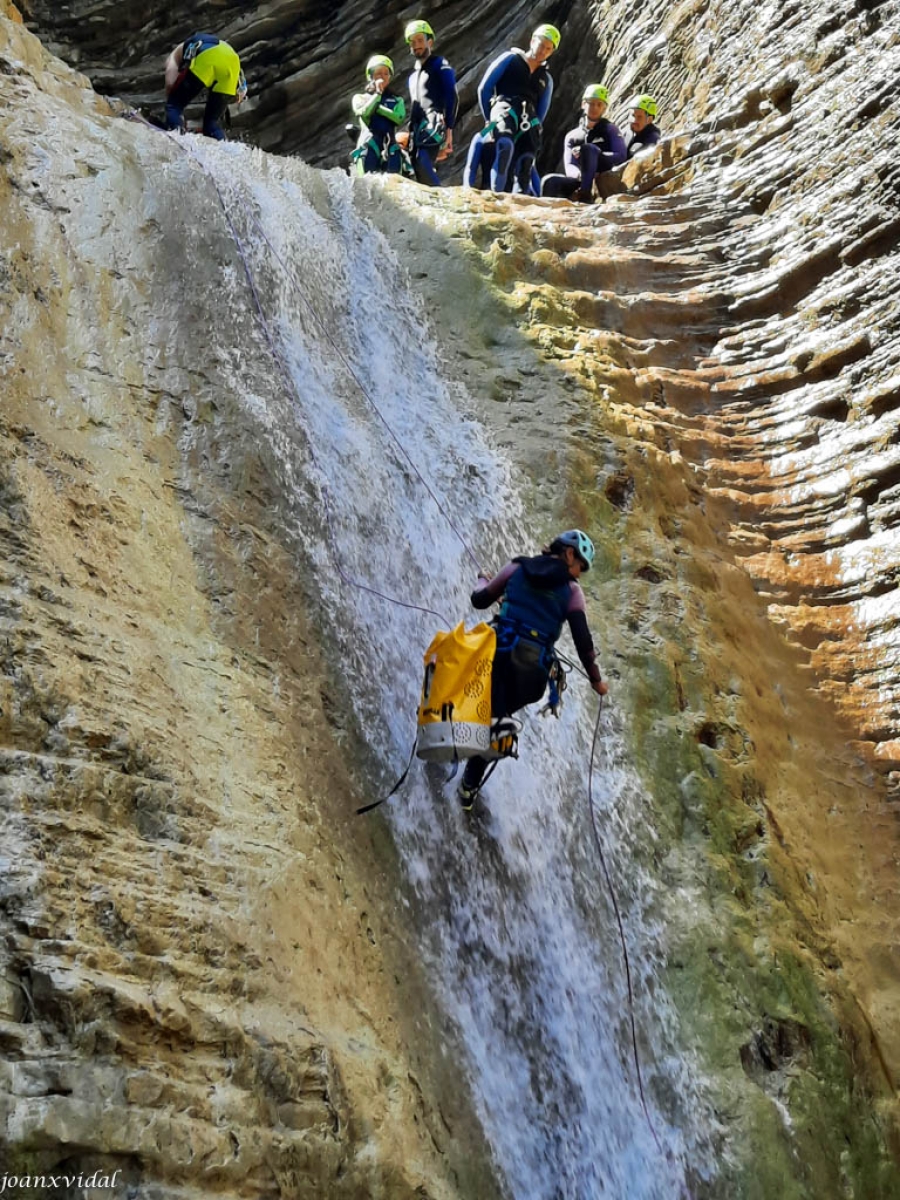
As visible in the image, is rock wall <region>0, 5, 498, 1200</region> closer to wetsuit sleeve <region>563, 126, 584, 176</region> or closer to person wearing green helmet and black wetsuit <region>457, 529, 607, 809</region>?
person wearing green helmet and black wetsuit <region>457, 529, 607, 809</region>

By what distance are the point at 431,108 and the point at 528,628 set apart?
9308 mm

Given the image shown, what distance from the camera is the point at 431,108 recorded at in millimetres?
14156

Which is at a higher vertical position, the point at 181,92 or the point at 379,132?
the point at 379,132

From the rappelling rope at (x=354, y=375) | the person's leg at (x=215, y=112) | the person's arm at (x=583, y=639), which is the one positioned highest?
the person's leg at (x=215, y=112)

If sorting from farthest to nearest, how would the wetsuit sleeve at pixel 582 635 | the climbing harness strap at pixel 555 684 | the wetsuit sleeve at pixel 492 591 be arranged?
the wetsuit sleeve at pixel 492 591 < the wetsuit sleeve at pixel 582 635 < the climbing harness strap at pixel 555 684

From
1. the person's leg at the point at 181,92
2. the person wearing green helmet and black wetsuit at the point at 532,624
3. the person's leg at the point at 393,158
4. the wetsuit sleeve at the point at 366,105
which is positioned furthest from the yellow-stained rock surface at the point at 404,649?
the wetsuit sleeve at the point at 366,105

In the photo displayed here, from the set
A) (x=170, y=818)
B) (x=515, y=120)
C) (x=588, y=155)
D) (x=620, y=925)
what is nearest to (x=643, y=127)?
(x=588, y=155)

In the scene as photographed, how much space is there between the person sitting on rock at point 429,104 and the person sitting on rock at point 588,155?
1344 millimetres

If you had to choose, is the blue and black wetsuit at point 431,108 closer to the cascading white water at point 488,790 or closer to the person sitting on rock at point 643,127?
the person sitting on rock at point 643,127

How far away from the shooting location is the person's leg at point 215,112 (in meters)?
12.6

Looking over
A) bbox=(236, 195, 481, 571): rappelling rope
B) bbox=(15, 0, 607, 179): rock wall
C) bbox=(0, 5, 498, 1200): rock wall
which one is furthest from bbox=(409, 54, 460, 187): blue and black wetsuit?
bbox=(0, 5, 498, 1200): rock wall

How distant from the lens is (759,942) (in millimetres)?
7375

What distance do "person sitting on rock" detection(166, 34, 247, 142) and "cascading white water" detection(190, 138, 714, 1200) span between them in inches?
90.3

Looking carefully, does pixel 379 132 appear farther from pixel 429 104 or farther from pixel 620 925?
pixel 620 925
